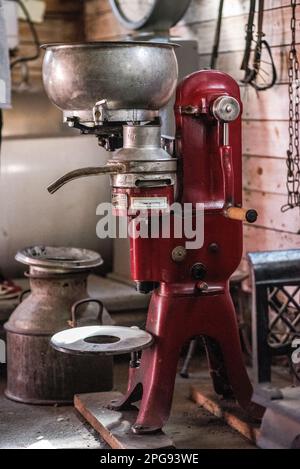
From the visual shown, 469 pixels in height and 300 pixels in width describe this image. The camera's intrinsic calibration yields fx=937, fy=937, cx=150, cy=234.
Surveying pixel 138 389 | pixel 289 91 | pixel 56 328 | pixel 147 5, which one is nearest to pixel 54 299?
pixel 56 328

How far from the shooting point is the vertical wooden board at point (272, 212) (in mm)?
4578

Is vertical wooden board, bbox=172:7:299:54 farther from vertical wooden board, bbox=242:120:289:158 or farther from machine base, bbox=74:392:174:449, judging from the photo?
machine base, bbox=74:392:174:449

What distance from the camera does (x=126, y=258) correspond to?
5.47 meters

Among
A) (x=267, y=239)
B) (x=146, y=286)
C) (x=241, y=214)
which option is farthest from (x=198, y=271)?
(x=267, y=239)

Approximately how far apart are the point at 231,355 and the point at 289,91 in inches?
52.8

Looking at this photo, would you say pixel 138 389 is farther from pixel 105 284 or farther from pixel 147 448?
pixel 105 284

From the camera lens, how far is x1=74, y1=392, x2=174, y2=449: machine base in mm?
3572

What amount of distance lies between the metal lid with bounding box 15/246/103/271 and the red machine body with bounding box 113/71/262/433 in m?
0.64

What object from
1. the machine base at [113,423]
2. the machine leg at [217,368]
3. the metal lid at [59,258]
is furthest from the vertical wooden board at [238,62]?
the machine base at [113,423]

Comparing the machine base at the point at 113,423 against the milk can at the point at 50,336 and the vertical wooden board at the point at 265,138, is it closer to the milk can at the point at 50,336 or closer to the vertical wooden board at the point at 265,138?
the milk can at the point at 50,336

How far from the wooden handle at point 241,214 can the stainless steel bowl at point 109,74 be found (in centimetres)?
52

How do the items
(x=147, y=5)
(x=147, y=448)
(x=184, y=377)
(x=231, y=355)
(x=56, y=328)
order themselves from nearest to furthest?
(x=147, y=448) → (x=231, y=355) → (x=56, y=328) → (x=184, y=377) → (x=147, y=5)

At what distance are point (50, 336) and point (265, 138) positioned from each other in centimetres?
148

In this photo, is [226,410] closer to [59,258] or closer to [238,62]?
[59,258]
